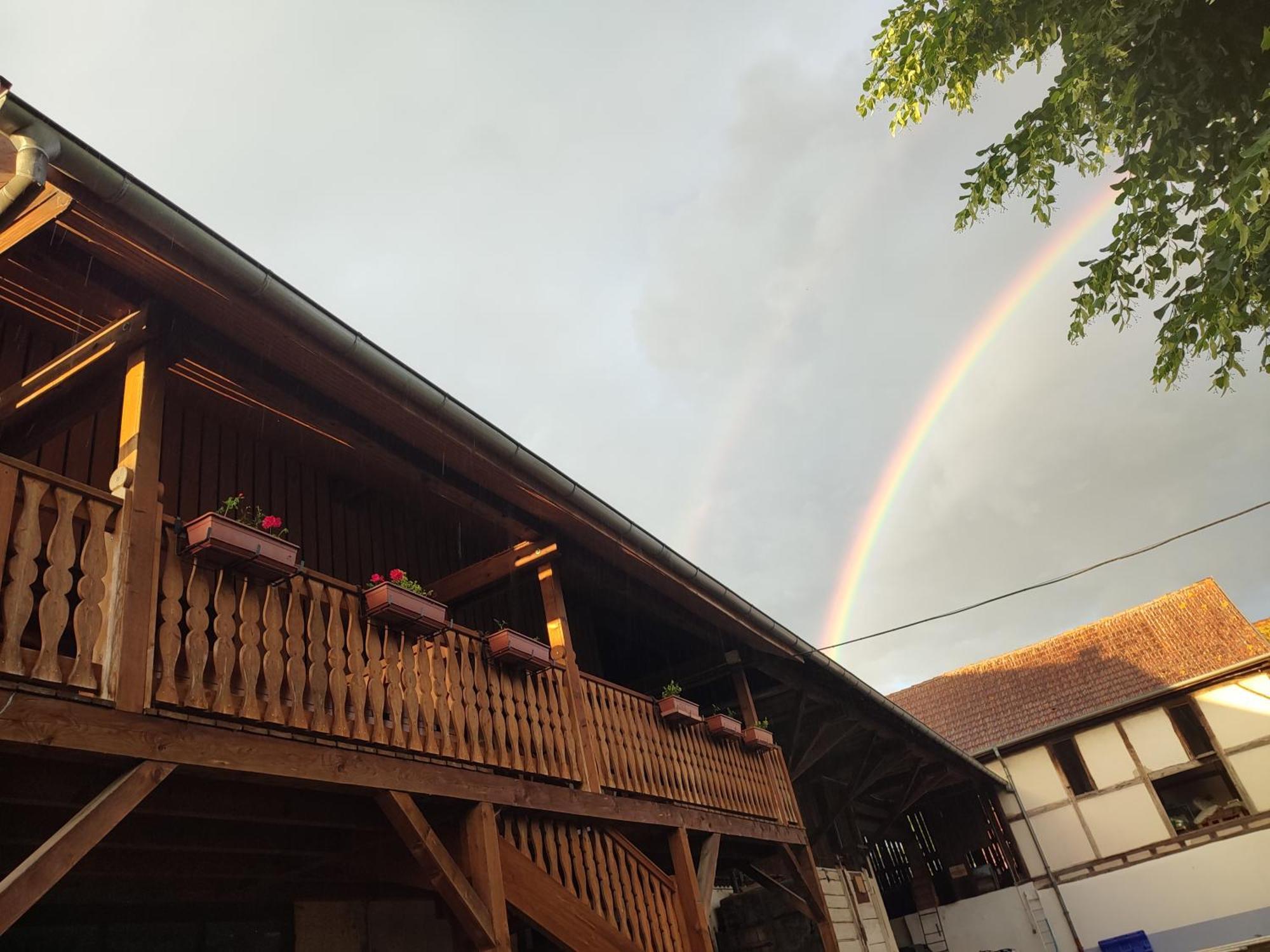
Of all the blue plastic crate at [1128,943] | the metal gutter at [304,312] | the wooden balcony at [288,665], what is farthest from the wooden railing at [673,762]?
the blue plastic crate at [1128,943]

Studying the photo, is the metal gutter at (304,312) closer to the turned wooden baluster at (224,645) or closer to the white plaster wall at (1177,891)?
the turned wooden baluster at (224,645)

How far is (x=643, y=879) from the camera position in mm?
7180

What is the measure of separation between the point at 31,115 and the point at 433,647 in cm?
371

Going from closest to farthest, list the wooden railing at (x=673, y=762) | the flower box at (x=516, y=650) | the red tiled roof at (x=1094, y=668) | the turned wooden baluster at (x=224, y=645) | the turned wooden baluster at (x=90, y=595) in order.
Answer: the turned wooden baluster at (x=90, y=595) < the turned wooden baluster at (x=224, y=645) < the flower box at (x=516, y=650) < the wooden railing at (x=673, y=762) < the red tiled roof at (x=1094, y=668)

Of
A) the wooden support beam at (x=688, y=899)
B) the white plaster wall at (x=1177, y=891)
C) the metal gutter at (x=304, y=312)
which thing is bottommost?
the white plaster wall at (x=1177, y=891)

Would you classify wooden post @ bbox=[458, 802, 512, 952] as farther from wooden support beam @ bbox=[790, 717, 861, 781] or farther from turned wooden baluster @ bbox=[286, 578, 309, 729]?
wooden support beam @ bbox=[790, 717, 861, 781]

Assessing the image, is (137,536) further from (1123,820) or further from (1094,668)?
(1094,668)

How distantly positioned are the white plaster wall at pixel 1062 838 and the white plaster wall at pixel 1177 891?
492 mm

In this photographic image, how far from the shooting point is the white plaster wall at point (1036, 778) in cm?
2052

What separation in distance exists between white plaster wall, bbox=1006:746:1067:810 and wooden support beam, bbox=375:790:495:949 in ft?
62.2

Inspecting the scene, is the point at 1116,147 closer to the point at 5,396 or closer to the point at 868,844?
the point at 5,396

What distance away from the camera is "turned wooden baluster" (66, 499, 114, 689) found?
3.77 metres

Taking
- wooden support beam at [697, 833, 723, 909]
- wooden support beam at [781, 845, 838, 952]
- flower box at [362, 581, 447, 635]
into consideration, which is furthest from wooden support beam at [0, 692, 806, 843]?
wooden support beam at [781, 845, 838, 952]

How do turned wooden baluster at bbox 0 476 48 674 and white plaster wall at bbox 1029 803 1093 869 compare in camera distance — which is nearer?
turned wooden baluster at bbox 0 476 48 674
